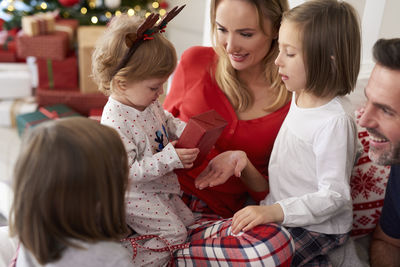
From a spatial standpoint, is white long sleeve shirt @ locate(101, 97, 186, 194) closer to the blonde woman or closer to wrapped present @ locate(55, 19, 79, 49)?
the blonde woman

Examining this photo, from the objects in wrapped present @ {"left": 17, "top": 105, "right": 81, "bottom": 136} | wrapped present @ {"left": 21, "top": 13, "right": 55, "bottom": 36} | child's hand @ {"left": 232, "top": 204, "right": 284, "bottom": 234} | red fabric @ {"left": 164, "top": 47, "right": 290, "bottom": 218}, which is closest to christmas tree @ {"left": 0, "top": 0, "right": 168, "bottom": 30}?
wrapped present @ {"left": 21, "top": 13, "right": 55, "bottom": 36}

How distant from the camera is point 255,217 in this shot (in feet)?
3.60

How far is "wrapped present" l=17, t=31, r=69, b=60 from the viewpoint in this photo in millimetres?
2623

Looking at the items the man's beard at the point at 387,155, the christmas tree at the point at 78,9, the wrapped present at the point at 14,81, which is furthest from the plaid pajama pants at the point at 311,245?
the wrapped present at the point at 14,81

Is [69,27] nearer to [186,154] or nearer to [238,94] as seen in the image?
[238,94]

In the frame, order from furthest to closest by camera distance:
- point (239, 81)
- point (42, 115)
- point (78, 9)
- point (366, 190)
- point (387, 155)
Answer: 1. point (78, 9)
2. point (42, 115)
3. point (239, 81)
4. point (366, 190)
5. point (387, 155)

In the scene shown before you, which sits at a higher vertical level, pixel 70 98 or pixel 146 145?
pixel 146 145

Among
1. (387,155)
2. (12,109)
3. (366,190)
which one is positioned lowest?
(12,109)

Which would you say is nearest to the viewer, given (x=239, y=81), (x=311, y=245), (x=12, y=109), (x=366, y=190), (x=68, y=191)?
(x=68, y=191)

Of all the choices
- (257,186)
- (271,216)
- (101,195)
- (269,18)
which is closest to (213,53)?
(269,18)

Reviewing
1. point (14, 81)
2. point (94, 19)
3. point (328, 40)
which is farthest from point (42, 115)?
point (328, 40)

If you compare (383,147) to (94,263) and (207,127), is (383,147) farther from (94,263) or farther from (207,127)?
(94,263)

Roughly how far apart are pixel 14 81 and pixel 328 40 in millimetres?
2296

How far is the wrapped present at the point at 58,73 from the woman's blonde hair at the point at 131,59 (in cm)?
174
